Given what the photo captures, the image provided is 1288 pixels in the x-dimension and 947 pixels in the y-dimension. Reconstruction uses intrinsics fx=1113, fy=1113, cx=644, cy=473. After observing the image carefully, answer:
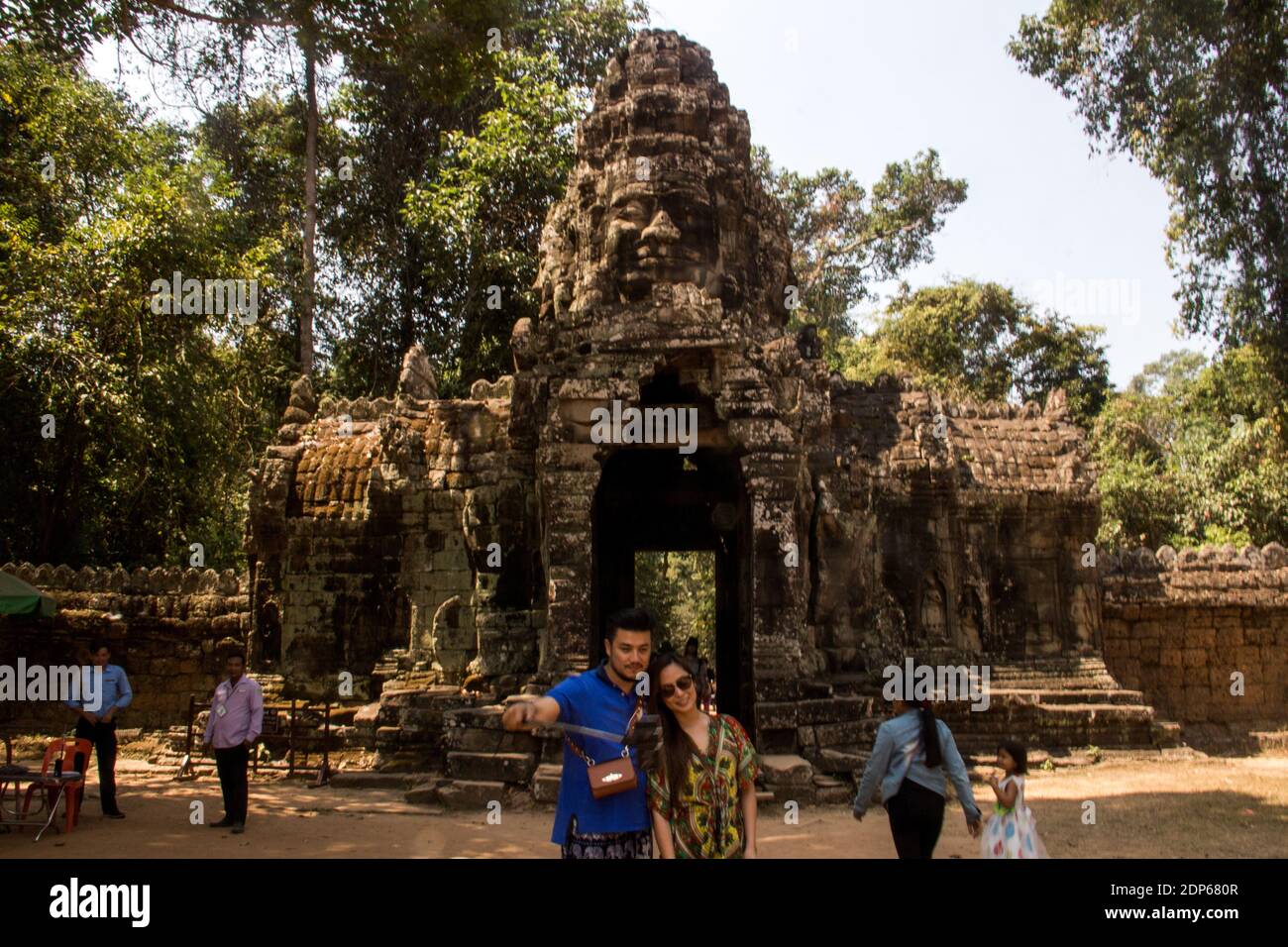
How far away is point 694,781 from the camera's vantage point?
13.5 ft

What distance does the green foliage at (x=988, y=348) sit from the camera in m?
29.2

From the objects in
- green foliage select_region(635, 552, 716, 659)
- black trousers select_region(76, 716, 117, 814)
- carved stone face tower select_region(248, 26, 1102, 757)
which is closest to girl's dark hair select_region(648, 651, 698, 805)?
carved stone face tower select_region(248, 26, 1102, 757)

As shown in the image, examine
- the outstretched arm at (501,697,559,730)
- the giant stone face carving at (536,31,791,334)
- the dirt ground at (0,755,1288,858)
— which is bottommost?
the dirt ground at (0,755,1288,858)

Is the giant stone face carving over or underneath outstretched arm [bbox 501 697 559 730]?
over

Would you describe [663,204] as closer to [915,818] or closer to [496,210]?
[915,818]

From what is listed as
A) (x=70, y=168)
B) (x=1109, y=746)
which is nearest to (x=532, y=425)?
(x=1109, y=746)

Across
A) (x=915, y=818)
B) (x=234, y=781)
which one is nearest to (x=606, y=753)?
(x=915, y=818)

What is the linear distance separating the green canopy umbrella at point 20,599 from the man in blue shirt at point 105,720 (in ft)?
3.11

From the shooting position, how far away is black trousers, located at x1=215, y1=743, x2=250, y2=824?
8.17m

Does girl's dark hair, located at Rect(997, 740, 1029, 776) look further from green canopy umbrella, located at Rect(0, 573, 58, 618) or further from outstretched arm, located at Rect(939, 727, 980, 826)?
green canopy umbrella, located at Rect(0, 573, 58, 618)

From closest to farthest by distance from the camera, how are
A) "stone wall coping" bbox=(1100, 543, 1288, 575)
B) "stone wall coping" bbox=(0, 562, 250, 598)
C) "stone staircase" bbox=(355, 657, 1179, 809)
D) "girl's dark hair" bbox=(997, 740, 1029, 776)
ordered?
"girl's dark hair" bbox=(997, 740, 1029, 776) < "stone staircase" bbox=(355, 657, 1179, 809) < "stone wall coping" bbox=(0, 562, 250, 598) < "stone wall coping" bbox=(1100, 543, 1288, 575)
